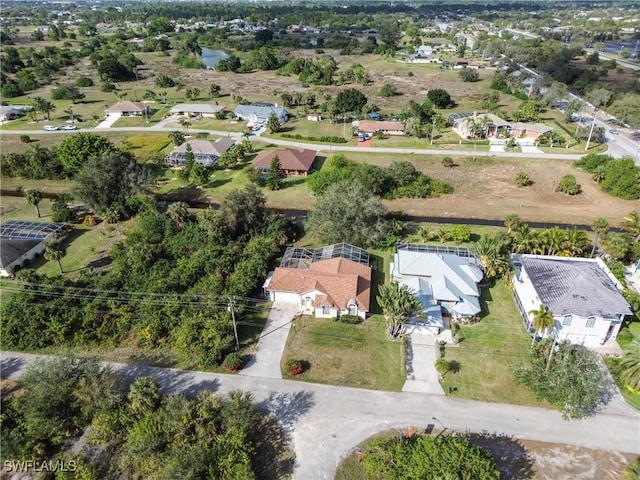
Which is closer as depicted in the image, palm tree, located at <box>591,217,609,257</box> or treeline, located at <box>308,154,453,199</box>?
palm tree, located at <box>591,217,609,257</box>

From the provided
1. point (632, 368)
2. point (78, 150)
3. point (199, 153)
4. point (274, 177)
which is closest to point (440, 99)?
point (274, 177)

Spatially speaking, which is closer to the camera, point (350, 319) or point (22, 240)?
point (350, 319)

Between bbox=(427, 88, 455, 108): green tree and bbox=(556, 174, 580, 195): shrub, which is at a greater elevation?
bbox=(427, 88, 455, 108): green tree

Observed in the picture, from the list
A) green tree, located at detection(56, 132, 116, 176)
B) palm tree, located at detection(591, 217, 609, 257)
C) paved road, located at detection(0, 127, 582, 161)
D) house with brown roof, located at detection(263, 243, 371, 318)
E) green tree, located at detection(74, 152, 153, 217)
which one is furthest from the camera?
paved road, located at detection(0, 127, 582, 161)

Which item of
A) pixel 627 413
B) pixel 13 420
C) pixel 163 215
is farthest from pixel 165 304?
pixel 627 413

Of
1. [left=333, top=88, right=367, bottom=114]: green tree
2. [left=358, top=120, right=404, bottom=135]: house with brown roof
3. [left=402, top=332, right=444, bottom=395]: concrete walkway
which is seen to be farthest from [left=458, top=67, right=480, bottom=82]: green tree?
[left=402, top=332, right=444, bottom=395]: concrete walkway

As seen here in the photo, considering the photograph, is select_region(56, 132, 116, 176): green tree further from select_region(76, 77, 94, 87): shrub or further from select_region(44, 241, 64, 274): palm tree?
select_region(76, 77, 94, 87): shrub

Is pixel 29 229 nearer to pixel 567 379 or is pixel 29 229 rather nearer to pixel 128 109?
pixel 128 109
